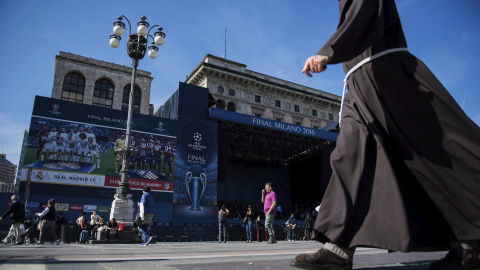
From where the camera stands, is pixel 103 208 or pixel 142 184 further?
pixel 142 184

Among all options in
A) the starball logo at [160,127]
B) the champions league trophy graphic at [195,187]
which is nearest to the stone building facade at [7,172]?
the starball logo at [160,127]

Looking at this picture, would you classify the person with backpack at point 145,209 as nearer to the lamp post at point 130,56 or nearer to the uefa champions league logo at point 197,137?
the lamp post at point 130,56

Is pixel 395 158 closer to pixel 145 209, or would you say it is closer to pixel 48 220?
pixel 145 209

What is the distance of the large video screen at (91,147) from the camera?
58.9 ft

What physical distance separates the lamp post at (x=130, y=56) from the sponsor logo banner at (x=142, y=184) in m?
7.26

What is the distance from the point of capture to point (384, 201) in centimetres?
174

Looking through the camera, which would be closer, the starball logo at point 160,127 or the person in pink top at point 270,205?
the person in pink top at point 270,205

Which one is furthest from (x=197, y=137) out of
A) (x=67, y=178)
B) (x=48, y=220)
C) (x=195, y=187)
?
(x=48, y=220)

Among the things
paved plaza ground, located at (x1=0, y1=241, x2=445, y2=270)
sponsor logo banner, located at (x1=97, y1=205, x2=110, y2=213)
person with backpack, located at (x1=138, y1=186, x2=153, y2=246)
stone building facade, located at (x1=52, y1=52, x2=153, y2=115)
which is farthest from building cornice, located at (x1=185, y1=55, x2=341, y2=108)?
paved plaza ground, located at (x1=0, y1=241, x2=445, y2=270)

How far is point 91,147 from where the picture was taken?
19219 mm

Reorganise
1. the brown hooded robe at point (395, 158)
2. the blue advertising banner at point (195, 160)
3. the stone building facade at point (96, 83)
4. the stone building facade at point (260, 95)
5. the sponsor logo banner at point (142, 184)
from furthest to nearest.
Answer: the stone building facade at point (260, 95) → the stone building facade at point (96, 83) → the blue advertising banner at point (195, 160) → the sponsor logo banner at point (142, 184) → the brown hooded robe at point (395, 158)

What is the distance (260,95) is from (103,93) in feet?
58.2

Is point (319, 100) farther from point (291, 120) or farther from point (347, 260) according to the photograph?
point (347, 260)

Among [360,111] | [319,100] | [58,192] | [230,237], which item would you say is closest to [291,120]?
[319,100]
